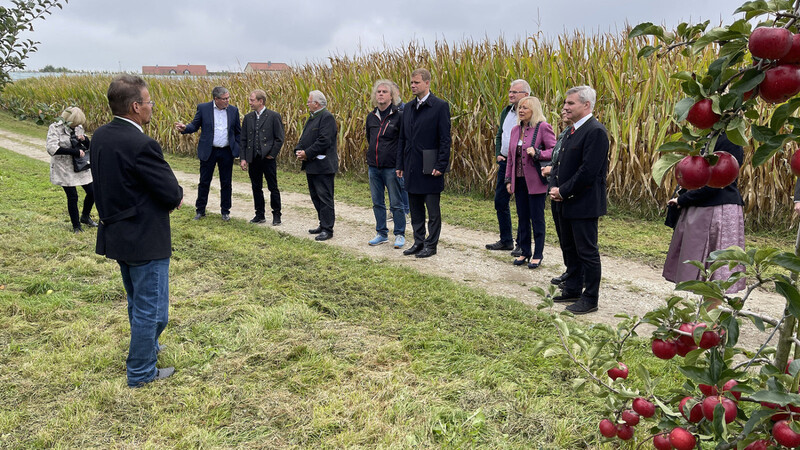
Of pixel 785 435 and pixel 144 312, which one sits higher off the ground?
pixel 785 435

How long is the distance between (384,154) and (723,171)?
5483 mm

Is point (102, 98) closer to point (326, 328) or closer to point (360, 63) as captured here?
point (360, 63)

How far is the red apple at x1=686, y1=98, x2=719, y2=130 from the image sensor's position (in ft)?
3.30

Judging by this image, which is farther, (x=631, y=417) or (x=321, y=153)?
(x=321, y=153)

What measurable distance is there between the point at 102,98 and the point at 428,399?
22.4 meters

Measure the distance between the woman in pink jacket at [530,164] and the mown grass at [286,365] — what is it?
1.27 meters

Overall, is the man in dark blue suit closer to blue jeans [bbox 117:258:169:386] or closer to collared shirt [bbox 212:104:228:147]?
collared shirt [bbox 212:104:228:147]

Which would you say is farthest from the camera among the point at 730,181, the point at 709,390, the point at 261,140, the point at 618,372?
the point at 261,140

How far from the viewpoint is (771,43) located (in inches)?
36.7

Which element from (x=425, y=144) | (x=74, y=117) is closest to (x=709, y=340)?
(x=425, y=144)

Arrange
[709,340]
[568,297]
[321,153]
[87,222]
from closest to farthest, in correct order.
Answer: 1. [709,340]
2. [568,297]
3. [321,153]
4. [87,222]

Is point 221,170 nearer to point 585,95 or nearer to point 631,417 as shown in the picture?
point 585,95

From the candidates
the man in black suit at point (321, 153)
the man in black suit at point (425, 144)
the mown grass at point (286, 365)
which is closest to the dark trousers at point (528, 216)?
the man in black suit at point (425, 144)

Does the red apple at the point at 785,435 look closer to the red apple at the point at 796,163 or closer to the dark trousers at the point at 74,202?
the red apple at the point at 796,163
